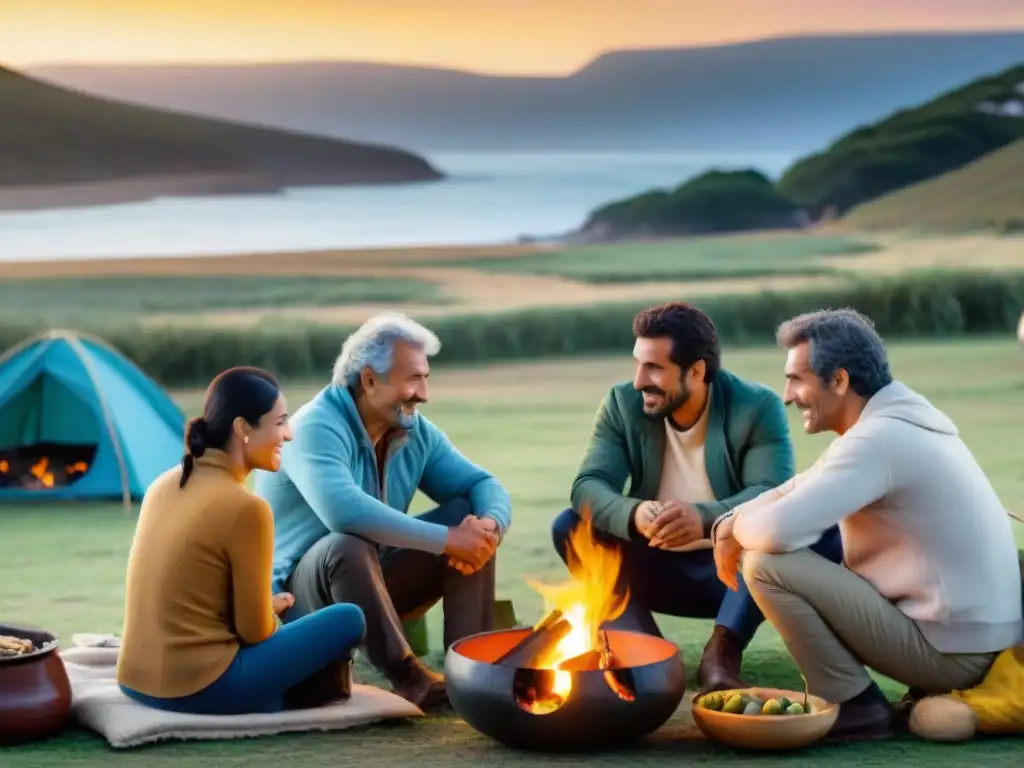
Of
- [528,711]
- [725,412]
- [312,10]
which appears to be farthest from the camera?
[312,10]

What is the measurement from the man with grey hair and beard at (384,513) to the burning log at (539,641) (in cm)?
32

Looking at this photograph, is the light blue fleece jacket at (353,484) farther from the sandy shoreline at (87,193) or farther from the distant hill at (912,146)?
the distant hill at (912,146)

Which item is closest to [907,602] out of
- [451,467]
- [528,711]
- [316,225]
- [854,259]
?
[528,711]

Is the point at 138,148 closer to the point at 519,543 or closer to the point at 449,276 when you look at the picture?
the point at 449,276

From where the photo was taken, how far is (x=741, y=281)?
13.3 metres

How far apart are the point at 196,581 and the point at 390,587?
2.41 feet

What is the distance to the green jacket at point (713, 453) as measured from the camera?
4312 millimetres

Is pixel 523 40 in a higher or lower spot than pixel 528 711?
higher

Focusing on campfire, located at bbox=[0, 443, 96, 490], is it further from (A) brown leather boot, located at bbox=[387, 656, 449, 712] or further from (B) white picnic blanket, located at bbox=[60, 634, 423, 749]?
(A) brown leather boot, located at bbox=[387, 656, 449, 712]

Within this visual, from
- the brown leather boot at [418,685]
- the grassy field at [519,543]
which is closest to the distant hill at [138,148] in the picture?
the grassy field at [519,543]

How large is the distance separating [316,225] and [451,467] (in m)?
7.92

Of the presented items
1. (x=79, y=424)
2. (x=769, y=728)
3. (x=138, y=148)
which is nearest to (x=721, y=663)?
(x=769, y=728)

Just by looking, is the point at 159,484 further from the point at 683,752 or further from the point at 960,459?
the point at 960,459

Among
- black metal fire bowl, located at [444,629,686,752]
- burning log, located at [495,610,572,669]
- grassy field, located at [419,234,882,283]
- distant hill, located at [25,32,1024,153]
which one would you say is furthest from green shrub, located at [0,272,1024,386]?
black metal fire bowl, located at [444,629,686,752]
